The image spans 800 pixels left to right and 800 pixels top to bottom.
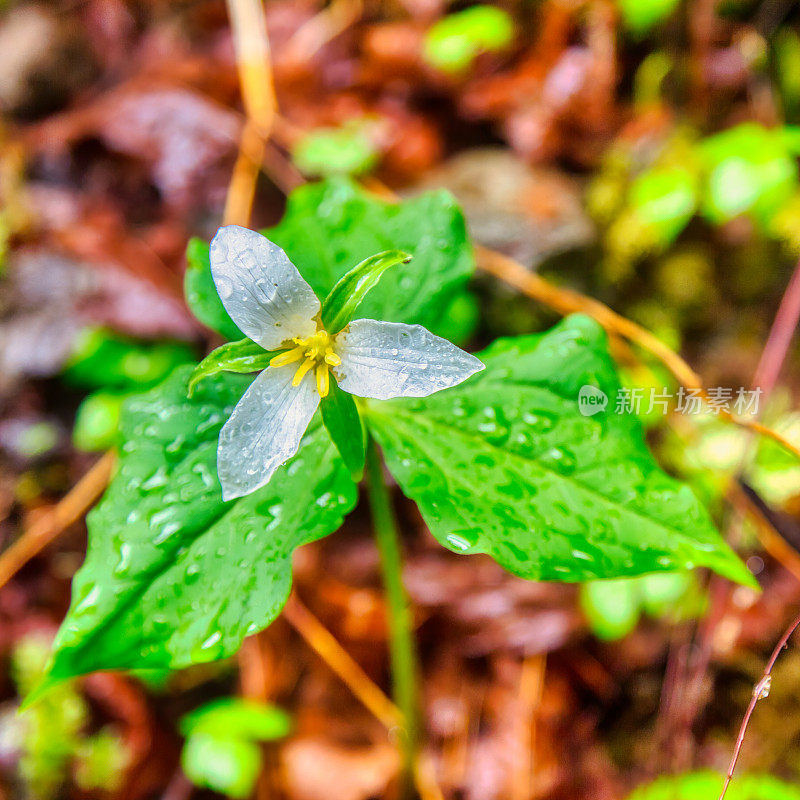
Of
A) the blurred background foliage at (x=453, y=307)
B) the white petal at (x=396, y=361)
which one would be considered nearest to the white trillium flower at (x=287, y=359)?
the white petal at (x=396, y=361)

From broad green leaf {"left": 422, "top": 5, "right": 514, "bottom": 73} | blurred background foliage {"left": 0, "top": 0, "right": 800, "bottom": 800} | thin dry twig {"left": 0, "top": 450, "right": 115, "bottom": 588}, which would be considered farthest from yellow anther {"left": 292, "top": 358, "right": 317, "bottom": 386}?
broad green leaf {"left": 422, "top": 5, "right": 514, "bottom": 73}

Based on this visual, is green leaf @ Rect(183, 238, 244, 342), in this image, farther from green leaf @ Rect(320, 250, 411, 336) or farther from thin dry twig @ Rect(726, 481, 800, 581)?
thin dry twig @ Rect(726, 481, 800, 581)

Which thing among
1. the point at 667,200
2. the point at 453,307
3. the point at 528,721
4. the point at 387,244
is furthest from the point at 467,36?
the point at 528,721

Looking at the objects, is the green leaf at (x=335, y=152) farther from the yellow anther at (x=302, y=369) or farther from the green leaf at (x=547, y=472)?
the yellow anther at (x=302, y=369)

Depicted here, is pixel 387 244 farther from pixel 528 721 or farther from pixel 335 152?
pixel 528 721

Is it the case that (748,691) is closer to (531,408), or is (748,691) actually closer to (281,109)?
(531,408)

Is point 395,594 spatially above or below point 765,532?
above

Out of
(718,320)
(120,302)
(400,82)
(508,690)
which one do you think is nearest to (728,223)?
(718,320)
